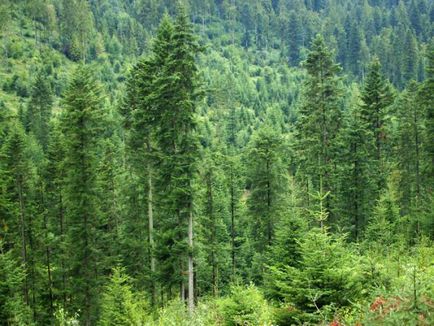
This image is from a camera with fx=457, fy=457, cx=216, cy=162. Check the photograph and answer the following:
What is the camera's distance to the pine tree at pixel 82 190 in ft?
83.1

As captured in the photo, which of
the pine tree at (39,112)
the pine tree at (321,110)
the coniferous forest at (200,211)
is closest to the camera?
the coniferous forest at (200,211)

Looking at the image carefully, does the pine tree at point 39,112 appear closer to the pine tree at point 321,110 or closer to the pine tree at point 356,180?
the pine tree at point 321,110

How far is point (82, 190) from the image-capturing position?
25312mm

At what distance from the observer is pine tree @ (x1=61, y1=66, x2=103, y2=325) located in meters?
25.3

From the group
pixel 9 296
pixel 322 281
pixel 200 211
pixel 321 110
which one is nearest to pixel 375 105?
pixel 321 110

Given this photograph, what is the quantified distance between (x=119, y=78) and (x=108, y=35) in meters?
22.3

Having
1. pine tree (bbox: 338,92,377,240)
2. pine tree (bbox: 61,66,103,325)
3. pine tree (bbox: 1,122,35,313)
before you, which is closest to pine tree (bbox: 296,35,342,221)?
pine tree (bbox: 338,92,377,240)

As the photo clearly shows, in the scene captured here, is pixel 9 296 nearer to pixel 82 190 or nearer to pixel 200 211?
pixel 82 190

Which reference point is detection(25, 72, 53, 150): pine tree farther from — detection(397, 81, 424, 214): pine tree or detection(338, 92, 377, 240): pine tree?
detection(397, 81, 424, 214): pine tree


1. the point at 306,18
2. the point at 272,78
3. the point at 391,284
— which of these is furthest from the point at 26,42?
the point at 391,284

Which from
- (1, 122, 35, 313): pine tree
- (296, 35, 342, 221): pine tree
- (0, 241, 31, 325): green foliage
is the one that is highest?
(296, 35, 342, 221): pine tree

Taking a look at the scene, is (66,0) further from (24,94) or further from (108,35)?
(24,94)

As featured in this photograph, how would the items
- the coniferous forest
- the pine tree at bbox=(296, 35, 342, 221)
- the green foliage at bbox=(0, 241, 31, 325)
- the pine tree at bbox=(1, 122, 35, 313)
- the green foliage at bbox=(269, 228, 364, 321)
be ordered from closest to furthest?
1. the green foliage at bbox=(269, 228, 364, 321)
2. the coniferous forest
3. the green foliage at bbox=(0, 241, 31, 325)
4. the pine tree at bbox=(296, 35, 342, 221)
5. the pine tree at bbox=(1, 122, 35, 313)

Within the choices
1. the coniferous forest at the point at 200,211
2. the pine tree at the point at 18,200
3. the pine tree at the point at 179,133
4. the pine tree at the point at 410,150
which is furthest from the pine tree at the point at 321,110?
the pine tree at the point at 18,200
